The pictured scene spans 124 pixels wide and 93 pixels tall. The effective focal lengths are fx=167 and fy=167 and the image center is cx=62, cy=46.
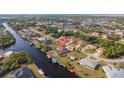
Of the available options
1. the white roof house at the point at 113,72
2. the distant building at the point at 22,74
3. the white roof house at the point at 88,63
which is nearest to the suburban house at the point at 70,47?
the white roof house at the point at 88,63

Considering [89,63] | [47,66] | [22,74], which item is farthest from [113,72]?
[22,74]

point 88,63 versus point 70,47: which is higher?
point 88,63

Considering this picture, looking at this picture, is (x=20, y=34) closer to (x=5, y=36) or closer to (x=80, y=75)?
(x=5, y=36)

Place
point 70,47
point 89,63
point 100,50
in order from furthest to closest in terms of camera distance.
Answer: point 70,47, point 100,50, point 89,63

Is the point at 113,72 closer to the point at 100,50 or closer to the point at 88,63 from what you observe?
the point at 88,63

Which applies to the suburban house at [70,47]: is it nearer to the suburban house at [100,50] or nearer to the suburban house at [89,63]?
the suburban house at [100,50]

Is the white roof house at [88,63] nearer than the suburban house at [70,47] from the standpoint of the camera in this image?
Yes

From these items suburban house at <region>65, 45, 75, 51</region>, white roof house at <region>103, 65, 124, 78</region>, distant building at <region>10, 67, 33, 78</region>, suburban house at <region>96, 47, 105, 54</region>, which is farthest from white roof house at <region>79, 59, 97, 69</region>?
distant building at <region>10, 67, 33, 78</region>

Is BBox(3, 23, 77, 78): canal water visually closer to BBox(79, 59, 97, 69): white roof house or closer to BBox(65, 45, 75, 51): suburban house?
BBox(79, 59, 97, 69): white roof house
